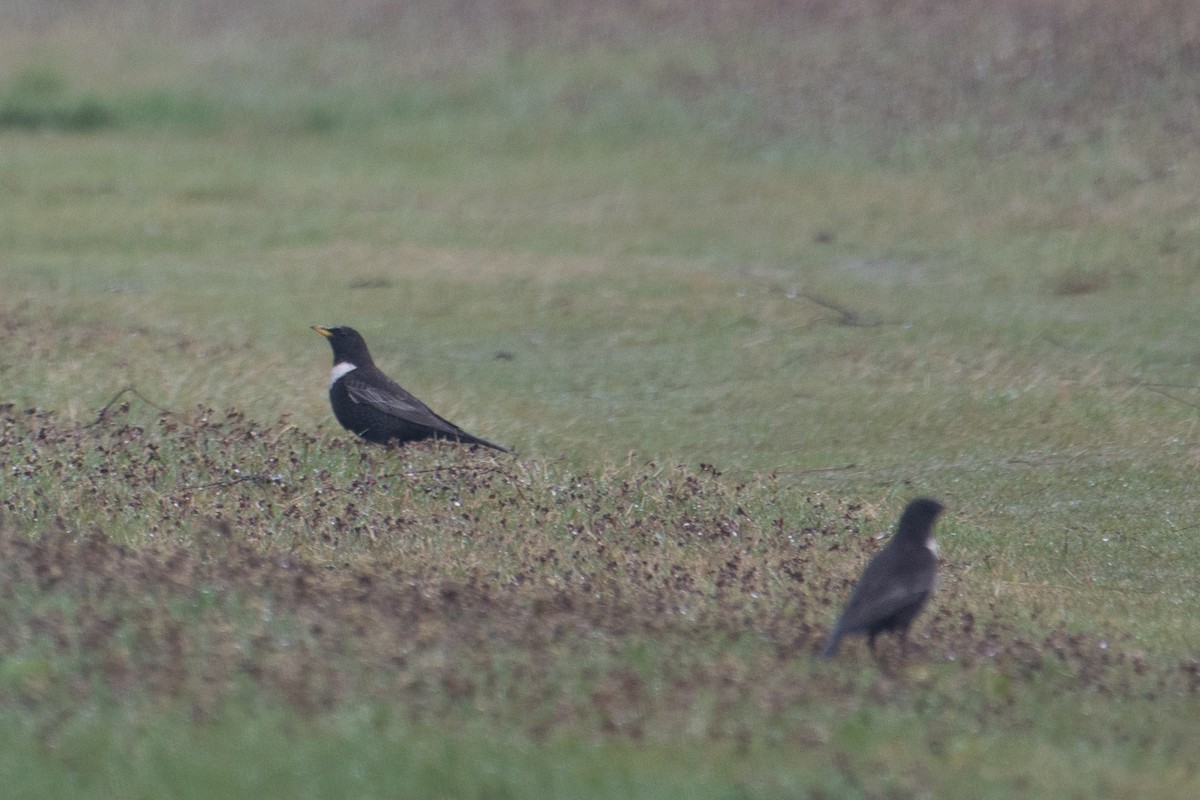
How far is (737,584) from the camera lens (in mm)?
8305

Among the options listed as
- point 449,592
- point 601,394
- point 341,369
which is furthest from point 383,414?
point 449,592

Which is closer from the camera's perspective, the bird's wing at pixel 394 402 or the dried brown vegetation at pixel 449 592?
the dried brown vegetation at pixel 449 592

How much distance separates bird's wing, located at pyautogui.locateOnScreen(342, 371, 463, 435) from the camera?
11.2 m

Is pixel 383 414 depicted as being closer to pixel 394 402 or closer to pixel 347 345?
pixel 394 402

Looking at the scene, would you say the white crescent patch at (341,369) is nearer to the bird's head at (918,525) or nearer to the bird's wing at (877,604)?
the bird's head at (918,525)

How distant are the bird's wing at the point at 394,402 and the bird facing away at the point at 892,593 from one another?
164 inches

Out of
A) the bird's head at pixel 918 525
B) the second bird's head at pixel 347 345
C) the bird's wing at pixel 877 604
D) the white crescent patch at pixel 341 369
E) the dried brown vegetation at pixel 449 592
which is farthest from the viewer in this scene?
the second bird's head at pixel 347 345

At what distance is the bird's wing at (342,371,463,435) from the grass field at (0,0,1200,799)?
0.38 metres

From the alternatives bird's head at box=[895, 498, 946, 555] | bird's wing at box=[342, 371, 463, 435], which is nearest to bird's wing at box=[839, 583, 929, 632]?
bird's head at box=[895, 498, 946, 555]

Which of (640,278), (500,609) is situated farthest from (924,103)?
(500,609)

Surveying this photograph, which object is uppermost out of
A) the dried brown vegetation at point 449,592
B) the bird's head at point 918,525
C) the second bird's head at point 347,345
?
the second bird's head at point 347,345

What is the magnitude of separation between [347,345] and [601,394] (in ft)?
8.93

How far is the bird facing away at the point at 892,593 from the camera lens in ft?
23.3

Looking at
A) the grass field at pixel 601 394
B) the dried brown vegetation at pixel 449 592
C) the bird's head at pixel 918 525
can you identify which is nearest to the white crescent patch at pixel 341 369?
the grass field at pixel 601 394
